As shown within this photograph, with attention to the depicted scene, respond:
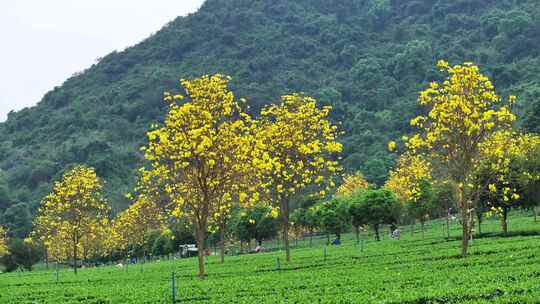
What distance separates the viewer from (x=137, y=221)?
114 meters

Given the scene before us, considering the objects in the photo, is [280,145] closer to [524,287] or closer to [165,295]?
[165,295]

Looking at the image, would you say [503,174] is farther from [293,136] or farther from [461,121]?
[293,136]

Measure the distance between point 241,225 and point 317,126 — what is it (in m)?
59.8

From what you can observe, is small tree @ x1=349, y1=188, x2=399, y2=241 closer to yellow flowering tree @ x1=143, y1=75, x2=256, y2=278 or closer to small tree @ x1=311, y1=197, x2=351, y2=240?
small tree @ x1=311, y1=197, x2=351, y2=240

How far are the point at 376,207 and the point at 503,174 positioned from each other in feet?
104

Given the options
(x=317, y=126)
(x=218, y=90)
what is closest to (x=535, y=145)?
(x=317, y=126)

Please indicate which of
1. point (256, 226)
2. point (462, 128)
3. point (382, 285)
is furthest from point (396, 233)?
point (382, 285)

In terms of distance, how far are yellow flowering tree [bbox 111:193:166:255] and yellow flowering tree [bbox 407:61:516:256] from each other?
74.9 metres

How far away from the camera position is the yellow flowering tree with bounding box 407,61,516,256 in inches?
1566

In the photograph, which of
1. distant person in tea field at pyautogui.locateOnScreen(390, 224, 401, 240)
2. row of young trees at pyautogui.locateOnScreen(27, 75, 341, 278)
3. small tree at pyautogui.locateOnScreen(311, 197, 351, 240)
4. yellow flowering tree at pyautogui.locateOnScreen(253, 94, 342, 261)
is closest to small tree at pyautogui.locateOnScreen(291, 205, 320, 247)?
small tree at pyautogui.locateOnScreen(311, 197, 351, 240)

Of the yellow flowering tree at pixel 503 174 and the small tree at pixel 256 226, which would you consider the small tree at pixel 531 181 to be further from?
the small tree at pixel 256 226

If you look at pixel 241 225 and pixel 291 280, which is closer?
pixel 291 280

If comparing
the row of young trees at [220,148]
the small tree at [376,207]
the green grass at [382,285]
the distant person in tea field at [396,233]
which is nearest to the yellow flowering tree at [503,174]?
the green grass at [382,285]

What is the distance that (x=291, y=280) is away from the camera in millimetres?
35625
